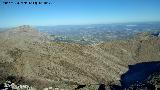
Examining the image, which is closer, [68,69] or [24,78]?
[24,78]

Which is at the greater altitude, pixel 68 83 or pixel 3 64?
pixel 3 64

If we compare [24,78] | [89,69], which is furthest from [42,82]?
[89,69]

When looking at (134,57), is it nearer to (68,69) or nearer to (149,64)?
(149,64)

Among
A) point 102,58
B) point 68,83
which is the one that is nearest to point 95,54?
point 102,58

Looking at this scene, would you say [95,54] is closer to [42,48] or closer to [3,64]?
[42,48]

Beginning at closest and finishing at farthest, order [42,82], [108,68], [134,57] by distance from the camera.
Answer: [42,82], [108,68], [134,57]

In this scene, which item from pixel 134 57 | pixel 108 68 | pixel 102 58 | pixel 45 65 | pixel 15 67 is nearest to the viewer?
pixel 15 67
